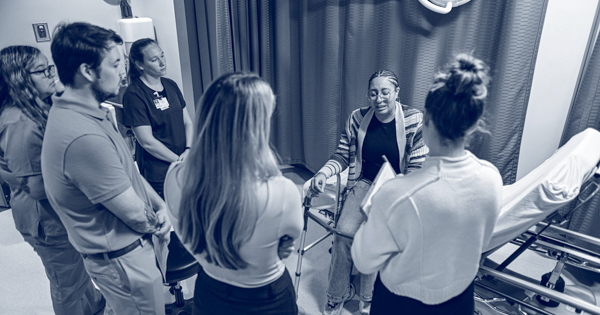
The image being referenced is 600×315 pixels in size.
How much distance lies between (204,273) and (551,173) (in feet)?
4.54

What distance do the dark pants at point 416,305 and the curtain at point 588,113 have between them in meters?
1.07

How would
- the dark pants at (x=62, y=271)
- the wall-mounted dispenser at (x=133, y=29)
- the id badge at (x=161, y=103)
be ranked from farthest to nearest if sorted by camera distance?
the wall-mounted dispenser at (x=133, y=29)
the id badge at (x=161, y=103)
the dark pants at (x=62, y=271)

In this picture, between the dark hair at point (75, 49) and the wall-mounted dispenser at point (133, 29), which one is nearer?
the dark hair at point (75, 49)

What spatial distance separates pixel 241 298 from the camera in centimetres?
111

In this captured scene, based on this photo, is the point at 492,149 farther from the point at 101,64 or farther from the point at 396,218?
the point at 101,64

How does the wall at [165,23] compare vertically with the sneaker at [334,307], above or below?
above

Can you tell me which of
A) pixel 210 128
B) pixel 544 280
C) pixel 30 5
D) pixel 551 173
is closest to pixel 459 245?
pixel 210 128

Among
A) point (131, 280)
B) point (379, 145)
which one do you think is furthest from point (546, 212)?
point (131, 280)

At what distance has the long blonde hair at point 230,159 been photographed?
2.98 feet

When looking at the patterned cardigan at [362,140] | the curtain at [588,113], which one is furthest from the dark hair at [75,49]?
the curtain at [588,113]

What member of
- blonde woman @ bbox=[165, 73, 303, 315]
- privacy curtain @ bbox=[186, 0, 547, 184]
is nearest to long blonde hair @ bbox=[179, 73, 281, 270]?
blonde woman @ bbox=[165, 73, 303, 315]

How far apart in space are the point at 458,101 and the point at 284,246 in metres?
0.57

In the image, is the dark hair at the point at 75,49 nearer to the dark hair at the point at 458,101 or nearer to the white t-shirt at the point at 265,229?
the white t-shirt at the point at 265,229

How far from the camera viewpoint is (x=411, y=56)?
2.39 m
